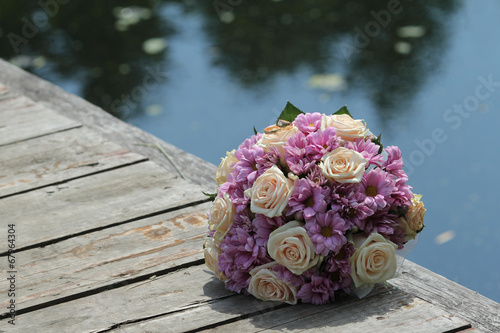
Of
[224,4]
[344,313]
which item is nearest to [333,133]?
[344,313]

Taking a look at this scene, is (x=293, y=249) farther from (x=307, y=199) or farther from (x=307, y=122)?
(x=307, y=122)

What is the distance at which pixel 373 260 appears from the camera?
1.60 metres

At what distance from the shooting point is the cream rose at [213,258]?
1723 millimetres

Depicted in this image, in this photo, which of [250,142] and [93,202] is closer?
[250,142]

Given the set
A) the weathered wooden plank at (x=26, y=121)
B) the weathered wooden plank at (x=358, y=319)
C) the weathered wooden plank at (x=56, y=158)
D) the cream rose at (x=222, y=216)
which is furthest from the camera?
the weathered wooden plank at (x=26, y=121)

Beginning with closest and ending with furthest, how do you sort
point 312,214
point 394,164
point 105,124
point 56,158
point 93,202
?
point 312,214 → point 394,164 → point 93,202 → point 56,158 → point 105,124

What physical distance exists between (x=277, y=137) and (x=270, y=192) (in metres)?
0.16

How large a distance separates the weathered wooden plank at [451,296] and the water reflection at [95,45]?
311 cm

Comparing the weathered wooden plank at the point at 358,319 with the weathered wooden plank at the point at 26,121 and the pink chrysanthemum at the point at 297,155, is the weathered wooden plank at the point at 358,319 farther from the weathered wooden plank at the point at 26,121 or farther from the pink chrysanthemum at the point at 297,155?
the weathered wooden plank at the point at 26,121

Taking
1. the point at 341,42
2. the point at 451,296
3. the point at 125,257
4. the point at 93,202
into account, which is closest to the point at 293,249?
the point at 451,296

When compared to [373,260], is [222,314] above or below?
below

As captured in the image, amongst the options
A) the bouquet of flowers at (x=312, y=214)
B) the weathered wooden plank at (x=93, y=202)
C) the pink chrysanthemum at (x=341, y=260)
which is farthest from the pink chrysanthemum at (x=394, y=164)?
the weathered wooden plank at (x=93, y=202)

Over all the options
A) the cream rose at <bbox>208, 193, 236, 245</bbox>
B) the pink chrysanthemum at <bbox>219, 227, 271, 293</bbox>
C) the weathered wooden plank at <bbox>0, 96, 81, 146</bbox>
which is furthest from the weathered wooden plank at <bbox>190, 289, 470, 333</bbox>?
the weathered wooden plank at <bbox>0, 96, 81, 146</bbox>

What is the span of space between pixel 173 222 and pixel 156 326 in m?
0.52
